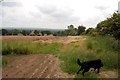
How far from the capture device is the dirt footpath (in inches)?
292

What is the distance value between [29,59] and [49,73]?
6.96 feet

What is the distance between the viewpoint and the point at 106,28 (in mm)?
9305

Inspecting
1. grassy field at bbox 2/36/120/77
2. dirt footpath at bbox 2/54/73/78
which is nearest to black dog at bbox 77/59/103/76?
grassy field at bbox 2/36/120/77

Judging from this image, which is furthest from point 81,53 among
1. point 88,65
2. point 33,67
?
point 88,65

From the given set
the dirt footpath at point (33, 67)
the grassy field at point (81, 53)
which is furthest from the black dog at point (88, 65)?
the dirt footpath at point (33, 67)

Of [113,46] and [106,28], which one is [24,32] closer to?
[113,46]

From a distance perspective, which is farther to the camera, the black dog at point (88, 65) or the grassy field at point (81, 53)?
the grassy field at point (81, 53)

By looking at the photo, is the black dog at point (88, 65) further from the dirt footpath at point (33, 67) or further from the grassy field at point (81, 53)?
the dirt footpath at point (33, 67)

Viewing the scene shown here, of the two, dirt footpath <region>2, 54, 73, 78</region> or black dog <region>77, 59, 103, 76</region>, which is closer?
black dog <region>77, 59, 103, 76</region>

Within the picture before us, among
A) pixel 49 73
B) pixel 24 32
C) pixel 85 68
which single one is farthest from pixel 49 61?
pixel 24 32

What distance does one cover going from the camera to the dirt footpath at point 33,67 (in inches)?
292

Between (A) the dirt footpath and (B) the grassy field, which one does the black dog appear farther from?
(A) the dirt footpath

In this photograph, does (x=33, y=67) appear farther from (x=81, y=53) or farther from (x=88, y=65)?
(x=81, y=53)

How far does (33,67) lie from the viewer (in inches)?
328
